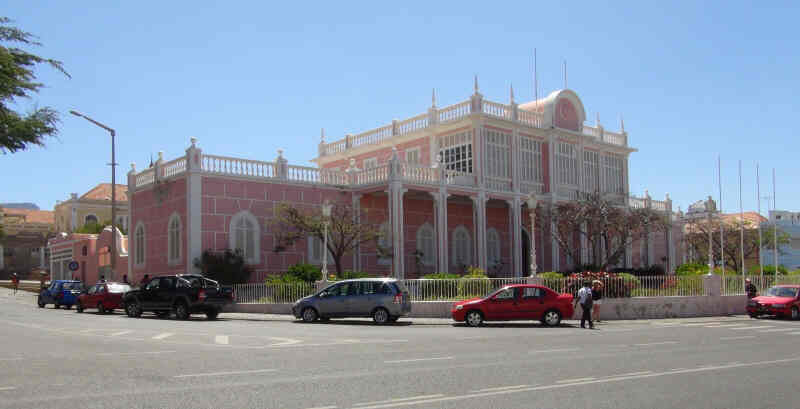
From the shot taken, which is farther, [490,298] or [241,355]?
[490,298]

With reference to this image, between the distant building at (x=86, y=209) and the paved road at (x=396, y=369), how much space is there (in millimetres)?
56633

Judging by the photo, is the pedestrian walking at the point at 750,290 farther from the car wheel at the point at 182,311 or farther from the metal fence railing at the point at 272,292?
the car wheel at the point at 182,311

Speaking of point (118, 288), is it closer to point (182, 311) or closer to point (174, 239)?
point (174, 239)

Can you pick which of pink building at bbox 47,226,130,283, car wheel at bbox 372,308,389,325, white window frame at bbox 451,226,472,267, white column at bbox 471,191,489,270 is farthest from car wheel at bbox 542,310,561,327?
pink building at bbox 47,226,130,283

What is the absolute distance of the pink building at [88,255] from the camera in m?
37.8

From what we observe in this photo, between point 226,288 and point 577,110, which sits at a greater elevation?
point 577,110

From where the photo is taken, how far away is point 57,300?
31984 mm

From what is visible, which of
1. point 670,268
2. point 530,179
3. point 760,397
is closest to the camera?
point 760,397

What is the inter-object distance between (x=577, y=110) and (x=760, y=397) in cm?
3437

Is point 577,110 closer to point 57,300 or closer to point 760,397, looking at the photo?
point 57,300

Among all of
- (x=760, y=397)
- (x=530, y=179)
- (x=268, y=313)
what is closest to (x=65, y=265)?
(x=268, y=313)

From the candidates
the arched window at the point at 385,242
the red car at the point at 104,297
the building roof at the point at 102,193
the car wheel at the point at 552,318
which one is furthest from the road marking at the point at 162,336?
the building roof at the point at 102,193

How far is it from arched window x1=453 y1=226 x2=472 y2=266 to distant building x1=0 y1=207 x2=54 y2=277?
169 ft

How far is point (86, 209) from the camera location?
72.6 m
